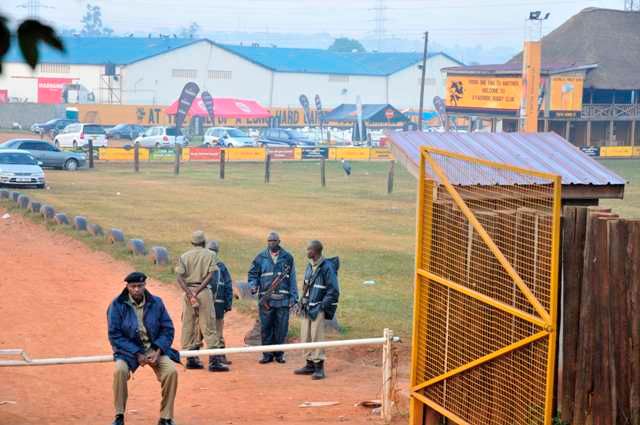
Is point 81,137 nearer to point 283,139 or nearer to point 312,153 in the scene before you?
point 312,153

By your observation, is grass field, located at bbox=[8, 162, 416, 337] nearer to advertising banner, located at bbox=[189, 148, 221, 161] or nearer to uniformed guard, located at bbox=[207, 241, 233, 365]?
uniformed guard, located at bbox=[207, 241, 233, 365]

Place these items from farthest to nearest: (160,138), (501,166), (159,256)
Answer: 1. (160,138)
2. (159,256)
3. (501,166)

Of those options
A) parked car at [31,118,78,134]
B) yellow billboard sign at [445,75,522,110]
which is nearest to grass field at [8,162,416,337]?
parked car at [31,118,78,134]

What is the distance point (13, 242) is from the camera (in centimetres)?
2444

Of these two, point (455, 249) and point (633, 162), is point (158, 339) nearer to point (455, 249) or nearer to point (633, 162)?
point (455, 249)

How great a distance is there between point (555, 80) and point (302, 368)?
6005 centimetres

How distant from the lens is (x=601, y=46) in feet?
257

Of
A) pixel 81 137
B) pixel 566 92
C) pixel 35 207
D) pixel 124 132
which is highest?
pixel 566 92

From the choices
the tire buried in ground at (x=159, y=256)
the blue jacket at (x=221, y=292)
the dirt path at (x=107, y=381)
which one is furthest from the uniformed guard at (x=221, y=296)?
the tire buried in ground at (x=159, y=256)

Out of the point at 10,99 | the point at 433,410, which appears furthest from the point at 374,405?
the point at 10,99

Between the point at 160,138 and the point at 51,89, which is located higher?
the point at 51,89

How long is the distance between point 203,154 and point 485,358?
48625 millimetres

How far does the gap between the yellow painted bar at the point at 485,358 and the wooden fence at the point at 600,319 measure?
19.4 inches

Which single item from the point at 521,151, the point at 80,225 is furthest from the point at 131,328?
the point at 80,225
